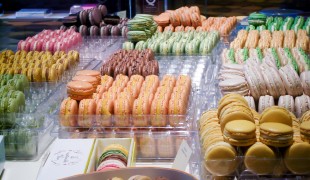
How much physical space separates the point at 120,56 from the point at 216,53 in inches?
31.6

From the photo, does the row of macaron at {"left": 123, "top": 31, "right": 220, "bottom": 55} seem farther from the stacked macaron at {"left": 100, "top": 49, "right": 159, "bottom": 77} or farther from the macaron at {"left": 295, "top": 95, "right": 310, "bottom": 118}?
the macaron at {"left": 295, "top": 95, "right": 310, "bottom": 118}

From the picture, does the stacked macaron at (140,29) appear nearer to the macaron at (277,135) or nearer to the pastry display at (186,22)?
the pastry display at (186,22)

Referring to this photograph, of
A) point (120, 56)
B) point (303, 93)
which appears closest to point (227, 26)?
point (120, 56)

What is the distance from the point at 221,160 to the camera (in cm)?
174

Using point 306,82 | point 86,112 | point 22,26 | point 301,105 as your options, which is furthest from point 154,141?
point 22,26

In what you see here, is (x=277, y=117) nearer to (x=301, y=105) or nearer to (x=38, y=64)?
(x=301, y=105)

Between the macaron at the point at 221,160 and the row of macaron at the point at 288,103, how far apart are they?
77 centimetres

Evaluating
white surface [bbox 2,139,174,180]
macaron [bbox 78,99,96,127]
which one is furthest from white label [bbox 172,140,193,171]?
macaron [bbox 78,99,96,127]

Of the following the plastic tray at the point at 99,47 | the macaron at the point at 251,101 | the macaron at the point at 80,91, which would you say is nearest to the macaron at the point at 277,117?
the macaron at the point at 251,101

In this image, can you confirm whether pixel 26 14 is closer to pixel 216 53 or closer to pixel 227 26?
pixel 227 26

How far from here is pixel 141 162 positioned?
2352mm

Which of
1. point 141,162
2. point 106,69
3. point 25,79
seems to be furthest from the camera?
point 106,69

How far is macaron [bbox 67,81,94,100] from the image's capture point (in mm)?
2596

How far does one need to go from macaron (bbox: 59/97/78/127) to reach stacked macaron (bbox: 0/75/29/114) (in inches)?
8.4
